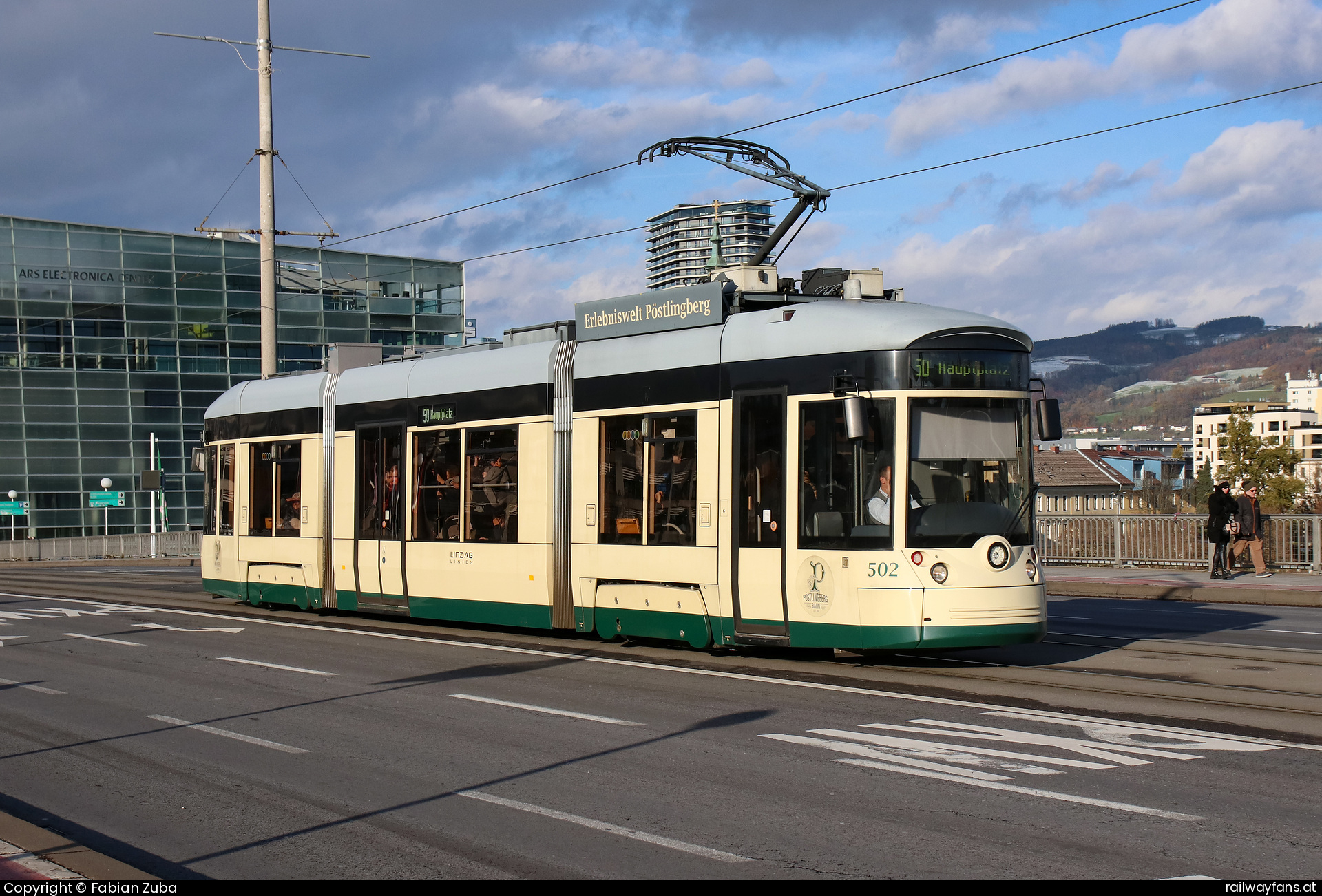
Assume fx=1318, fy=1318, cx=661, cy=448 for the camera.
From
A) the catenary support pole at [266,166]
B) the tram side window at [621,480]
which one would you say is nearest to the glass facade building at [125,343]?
the catenary support pole at [266,166]

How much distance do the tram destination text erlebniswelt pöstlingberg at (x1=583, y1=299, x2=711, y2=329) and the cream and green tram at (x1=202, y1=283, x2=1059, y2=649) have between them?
0.09ft

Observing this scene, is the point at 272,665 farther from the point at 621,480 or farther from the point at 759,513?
the point at 759,513

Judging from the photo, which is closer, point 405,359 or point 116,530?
point 405,359

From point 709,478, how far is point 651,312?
2142 millimetres

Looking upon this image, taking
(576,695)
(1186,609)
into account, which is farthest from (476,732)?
(1186,609)

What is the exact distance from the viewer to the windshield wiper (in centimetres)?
1130

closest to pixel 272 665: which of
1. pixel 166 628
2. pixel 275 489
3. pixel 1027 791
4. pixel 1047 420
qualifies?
pixel 166 628

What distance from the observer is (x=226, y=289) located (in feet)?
224

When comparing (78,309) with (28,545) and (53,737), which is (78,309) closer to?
(28,545)

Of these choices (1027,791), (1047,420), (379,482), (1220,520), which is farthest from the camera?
(1220,520)

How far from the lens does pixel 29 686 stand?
1211 cm

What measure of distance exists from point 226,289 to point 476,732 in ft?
208
